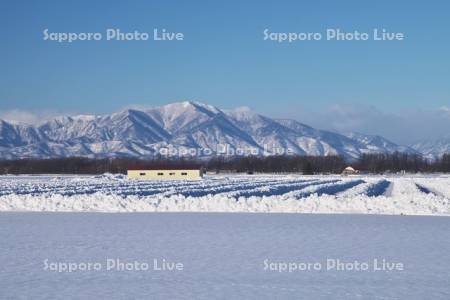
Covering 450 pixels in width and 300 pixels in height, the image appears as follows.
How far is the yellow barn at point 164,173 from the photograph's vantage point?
74.4 metres

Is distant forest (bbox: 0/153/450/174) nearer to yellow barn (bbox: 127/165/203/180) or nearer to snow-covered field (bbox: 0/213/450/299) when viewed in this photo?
yellow barn (bbox: 127/165/203/180)

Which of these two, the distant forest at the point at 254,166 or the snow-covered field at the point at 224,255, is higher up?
the distant forest at the point at 254,166

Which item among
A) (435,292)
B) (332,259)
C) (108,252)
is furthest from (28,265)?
(435,292)

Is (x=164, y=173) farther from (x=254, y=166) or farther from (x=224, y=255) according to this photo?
(x=224, y=255)

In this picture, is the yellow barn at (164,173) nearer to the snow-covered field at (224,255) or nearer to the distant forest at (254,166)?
the distant forest at (254,166)

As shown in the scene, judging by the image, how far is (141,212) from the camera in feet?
67.6

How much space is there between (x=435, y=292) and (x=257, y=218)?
1033 cm

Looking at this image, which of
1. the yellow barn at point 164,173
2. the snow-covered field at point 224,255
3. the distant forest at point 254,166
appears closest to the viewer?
the snow-covered field at point 224,255

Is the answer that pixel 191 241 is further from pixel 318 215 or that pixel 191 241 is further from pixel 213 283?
pixel 318 215

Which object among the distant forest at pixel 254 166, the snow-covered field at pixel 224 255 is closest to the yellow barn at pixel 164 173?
the distant forest at pixel 254 166

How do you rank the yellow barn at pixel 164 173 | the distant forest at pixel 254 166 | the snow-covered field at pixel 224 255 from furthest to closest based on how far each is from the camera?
the distant forest at pixel 254 166 → the yellow barn at pixel 164 173 → the snow-covered field at pixel 224 255

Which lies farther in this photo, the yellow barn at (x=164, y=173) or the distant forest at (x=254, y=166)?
the distant forest at (x=254, y=166)

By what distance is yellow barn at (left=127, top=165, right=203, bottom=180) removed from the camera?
74.4m

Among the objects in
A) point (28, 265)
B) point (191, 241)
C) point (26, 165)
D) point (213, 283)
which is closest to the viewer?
point (213, 283)
